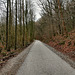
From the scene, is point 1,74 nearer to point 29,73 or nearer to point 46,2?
point 29,73

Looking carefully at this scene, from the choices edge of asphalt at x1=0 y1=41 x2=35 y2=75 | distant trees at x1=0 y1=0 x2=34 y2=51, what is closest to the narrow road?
edge of asphalt at x1=0 y1=41 x2=35 y2=75

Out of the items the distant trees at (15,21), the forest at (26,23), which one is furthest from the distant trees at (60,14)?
the distant trees at (15,21)

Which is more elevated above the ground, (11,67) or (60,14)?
(60,14)

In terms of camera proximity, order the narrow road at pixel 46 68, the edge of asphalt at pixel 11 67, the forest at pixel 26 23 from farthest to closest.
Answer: the forest at pixel 26 23 → the edge of asphalt at pixel 11 67 → the narrow road at pixel 46 68

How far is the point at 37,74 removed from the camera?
11.5 ft

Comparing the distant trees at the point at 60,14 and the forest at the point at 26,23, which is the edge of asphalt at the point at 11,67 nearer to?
the forest at the point at 26,23

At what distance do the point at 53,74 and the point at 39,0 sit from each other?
20226 mm

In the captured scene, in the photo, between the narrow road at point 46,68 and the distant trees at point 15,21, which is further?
the distant trees at point 15,21

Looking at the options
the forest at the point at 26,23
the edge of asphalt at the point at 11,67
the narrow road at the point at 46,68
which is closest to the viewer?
the narrow road at the point at 46,68

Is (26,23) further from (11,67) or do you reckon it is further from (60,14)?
(11,67)

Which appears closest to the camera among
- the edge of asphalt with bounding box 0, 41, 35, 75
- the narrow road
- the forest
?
the narrow road

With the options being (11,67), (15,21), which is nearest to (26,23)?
(15,21)

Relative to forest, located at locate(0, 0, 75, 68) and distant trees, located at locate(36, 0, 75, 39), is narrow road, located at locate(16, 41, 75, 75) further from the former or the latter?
distant trees, located at locate(36, 0, 75, 39)

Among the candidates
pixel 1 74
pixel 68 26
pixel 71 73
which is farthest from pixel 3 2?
pixel 68 26
